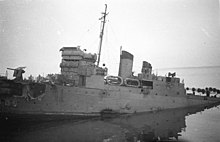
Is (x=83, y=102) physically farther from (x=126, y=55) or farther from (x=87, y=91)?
(x=126, y=55)

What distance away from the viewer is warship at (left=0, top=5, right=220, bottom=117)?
1420 centimetres

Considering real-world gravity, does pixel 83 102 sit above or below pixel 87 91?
below

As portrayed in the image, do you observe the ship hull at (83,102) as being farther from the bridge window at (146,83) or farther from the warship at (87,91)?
the bridge window at (146,83)

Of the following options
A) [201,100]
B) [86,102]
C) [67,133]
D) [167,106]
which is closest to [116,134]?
[67,133]

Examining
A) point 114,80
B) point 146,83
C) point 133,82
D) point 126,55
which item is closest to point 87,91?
point 114,80

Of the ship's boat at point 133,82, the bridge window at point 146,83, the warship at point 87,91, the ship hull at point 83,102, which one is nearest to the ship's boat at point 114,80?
the warship at point 87,91

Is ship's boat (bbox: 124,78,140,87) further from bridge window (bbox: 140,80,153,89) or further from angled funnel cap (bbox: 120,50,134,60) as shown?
angled funnel cap (bbox: 120,50,134,60)

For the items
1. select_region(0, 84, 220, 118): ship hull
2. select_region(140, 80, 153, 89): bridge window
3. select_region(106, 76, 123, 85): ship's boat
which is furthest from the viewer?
select_region(140, 80, 153, 89): bridge window

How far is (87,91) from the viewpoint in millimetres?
16469

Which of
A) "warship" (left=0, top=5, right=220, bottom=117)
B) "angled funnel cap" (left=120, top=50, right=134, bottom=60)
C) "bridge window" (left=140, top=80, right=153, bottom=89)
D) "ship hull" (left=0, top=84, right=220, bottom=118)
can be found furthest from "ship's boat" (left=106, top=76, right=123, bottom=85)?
"bridge window" (left=140, top=80, right=153, bottom=89)

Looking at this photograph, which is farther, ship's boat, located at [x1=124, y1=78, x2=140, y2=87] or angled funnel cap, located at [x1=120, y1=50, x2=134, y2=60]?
angled funnel cap, located at [x1=120, y1=50, x2=134, y2=60]

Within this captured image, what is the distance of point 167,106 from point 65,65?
13.8 metres

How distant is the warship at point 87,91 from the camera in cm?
1420

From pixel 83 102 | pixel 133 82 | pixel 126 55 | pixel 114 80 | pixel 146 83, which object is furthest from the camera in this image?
pixel 146 83
